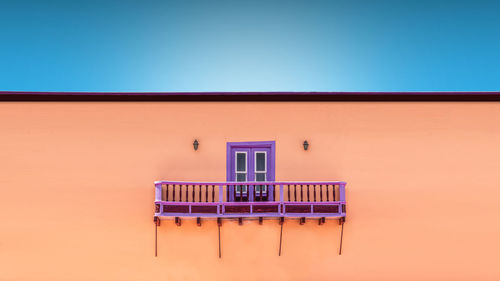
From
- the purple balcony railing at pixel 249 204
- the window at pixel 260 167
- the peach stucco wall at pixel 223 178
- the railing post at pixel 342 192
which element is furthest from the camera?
the window at pixel 260 167

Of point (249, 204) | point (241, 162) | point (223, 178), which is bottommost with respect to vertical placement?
point (249, 204)

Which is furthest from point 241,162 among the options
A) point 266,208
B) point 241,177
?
point 266,208

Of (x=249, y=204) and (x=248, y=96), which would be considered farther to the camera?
(x=248, y=96)

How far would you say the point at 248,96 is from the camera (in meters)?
7.23

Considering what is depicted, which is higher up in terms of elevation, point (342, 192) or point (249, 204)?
point (342, 192)

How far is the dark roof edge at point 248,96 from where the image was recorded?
23.4 feet

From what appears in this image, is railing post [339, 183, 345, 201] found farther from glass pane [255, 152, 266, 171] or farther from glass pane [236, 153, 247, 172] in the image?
glass pane [236, 153, 247, 172]

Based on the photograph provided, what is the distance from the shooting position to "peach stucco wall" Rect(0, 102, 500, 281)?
6.98 metres

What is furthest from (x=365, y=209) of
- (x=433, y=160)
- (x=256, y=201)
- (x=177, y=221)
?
(x=177, y=221)

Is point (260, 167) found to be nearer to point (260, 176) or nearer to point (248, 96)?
point (260, 176)

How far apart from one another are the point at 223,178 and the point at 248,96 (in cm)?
202

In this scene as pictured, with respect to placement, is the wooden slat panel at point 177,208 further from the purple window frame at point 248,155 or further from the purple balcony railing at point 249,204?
the purple window frame at point 248,155

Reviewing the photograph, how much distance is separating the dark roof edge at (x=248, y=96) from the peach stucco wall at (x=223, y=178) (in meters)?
0.18

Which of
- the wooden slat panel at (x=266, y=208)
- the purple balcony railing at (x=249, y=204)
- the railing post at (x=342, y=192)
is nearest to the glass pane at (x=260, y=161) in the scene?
the purple balcony railing at (x=249, y=204)
